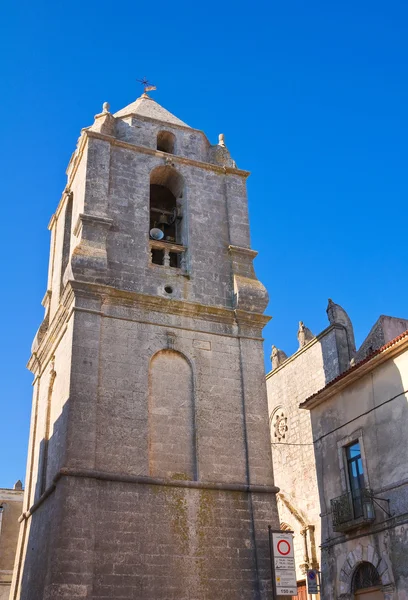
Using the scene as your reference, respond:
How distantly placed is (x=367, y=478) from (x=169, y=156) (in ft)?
29.5

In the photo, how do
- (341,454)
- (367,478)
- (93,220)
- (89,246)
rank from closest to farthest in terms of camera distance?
(367,478)
(89,246)
(93,220)
(341,454)

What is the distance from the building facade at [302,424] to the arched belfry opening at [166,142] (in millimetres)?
6985

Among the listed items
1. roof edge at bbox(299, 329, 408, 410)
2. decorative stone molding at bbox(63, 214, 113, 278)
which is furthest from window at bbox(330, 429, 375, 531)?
decorative stone molding at bbox(63, 214, 113, 278)

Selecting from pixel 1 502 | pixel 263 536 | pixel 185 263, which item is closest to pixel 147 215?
pixel 185 263

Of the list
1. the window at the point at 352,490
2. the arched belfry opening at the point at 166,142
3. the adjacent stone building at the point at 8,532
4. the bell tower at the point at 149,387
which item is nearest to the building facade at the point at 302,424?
the window at the point at 352,490

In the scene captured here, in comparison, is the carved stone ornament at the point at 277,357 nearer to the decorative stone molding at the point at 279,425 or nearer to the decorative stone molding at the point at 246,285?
the decorative stone molding at the point at 279,425

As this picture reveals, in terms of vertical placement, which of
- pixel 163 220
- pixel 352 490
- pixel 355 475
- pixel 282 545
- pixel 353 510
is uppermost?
pixel 163 220

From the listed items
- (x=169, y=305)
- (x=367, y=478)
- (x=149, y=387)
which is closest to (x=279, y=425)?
(x=367, y=478)

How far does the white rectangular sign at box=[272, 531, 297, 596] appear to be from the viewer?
1292 centimetres

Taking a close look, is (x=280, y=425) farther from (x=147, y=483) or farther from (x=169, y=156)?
(x=147, y=483)

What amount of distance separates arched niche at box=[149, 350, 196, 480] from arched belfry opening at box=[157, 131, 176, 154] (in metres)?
6.12

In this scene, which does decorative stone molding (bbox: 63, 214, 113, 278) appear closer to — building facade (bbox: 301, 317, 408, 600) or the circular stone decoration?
building facade (bbox: 301, 317, 408, 600)

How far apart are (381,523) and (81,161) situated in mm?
10639

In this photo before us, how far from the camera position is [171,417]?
14508mm
